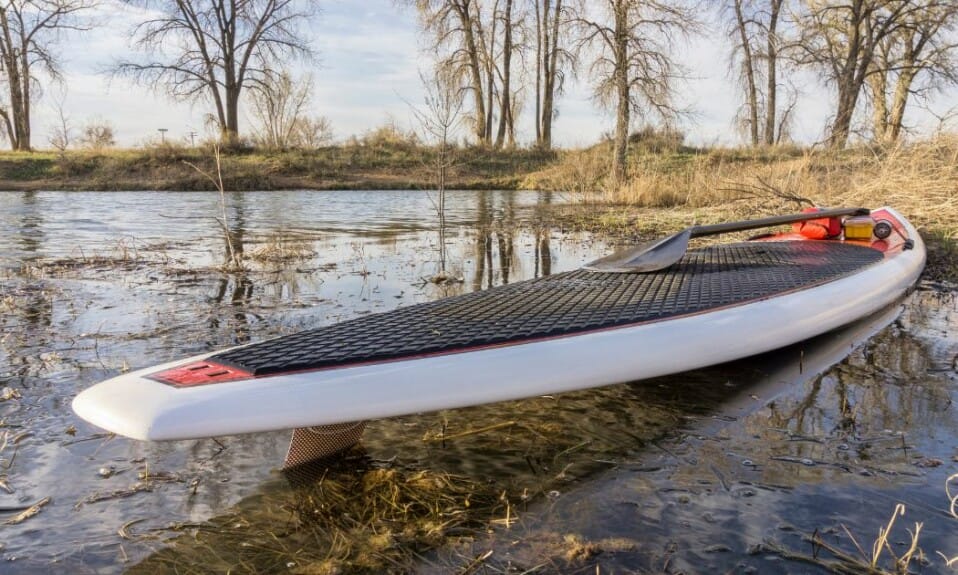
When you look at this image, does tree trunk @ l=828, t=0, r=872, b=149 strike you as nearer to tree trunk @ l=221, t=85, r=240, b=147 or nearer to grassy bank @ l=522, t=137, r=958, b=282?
grassy bank @ l=522, t=137, r=958, b=282

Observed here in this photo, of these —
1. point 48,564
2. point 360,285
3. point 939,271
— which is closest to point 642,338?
point 48,564

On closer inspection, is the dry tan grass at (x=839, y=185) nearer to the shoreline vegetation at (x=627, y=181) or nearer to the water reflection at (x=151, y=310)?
the shoreline vegetation at (x=627, y=181)

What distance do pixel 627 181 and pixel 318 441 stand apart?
11990 mm

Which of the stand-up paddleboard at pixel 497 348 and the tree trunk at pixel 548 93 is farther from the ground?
the tree trunk at pixel 548 93

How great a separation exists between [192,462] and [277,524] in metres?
0.52

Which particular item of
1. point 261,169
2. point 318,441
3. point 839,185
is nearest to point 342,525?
point 318,441

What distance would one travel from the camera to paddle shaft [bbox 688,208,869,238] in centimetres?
389

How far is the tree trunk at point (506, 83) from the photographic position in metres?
25.9

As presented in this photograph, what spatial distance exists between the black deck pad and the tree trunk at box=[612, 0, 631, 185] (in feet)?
31.0

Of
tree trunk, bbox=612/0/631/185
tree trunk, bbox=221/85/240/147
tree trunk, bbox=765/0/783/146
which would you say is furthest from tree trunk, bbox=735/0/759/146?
tree trunk, bbox=221/85/240/147

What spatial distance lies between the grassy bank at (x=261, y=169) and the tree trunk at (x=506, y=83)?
106 inches

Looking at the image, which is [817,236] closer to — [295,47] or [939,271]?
[939,271]

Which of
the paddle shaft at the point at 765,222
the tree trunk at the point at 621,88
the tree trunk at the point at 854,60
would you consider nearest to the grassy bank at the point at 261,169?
the tree trunk at the point at 621,88

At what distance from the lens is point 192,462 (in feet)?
7.17
